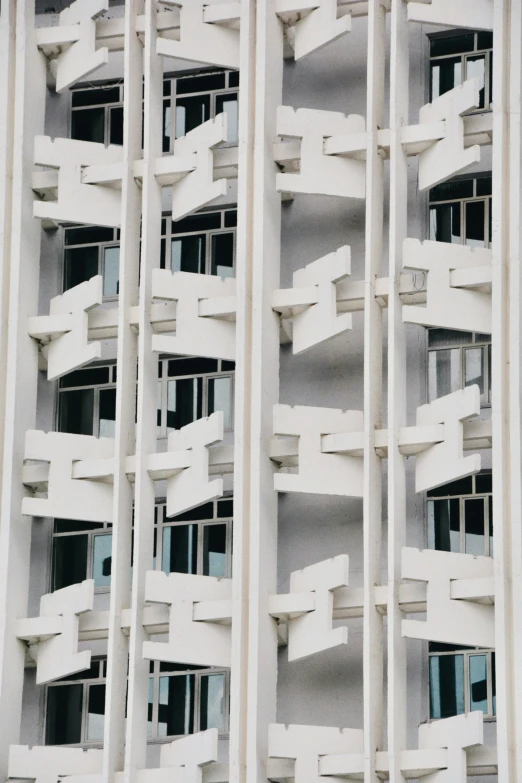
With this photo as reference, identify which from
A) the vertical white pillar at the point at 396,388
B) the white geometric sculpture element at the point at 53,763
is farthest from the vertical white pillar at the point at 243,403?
the white geometric sculpture element at the point at 53,763

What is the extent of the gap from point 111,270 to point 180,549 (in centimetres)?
467

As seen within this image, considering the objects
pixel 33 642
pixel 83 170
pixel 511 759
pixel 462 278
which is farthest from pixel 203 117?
pixel 511 759

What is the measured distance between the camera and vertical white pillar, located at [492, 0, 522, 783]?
29259 millimetres

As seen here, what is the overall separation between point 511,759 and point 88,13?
12.9 m

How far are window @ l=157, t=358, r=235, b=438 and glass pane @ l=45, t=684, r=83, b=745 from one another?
158 inches

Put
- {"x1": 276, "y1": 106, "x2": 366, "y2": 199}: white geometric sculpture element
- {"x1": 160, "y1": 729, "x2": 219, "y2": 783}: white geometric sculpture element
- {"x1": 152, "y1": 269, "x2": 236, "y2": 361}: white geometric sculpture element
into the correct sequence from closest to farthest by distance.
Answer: {"x1": 160, "y1": 729, "x2": 219, "y2": 783}: white geometric sculpture element, {"x1": 152, "y1": 269, "x2": 236, "y2": 361}: white geometric sculpture element, {"x1": 276, "y1": 106, "x2": 366, "y2": 199}: white geometric sculpture element

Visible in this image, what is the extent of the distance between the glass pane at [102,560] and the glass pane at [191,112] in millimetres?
6321

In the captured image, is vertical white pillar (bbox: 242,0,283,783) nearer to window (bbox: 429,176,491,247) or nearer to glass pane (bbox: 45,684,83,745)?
window (bbox: 429,176,491,247)

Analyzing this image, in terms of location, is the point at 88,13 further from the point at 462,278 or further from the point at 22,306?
the point at 462,278

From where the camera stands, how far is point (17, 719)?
31.5 metres

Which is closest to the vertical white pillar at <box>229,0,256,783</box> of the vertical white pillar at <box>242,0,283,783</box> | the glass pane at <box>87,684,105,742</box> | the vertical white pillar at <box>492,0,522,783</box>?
the vertical white pillar at <box>242,0,283,783</box>

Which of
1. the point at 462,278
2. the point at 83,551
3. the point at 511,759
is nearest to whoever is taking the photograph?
the point at 511,759

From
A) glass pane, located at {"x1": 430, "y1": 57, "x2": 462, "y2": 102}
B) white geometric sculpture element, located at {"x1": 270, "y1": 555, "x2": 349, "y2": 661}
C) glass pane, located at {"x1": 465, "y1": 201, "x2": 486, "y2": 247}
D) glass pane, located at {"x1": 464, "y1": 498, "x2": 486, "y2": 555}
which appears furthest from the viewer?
glass pane, located at {"x1": 430, "y1": 57, "x2": 462, "y2": 102}

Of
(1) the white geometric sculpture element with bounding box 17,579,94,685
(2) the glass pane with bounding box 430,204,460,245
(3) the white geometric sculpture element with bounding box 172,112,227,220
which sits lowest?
(1) the white geometric sculpture element with bounding box 17,579,94,685
